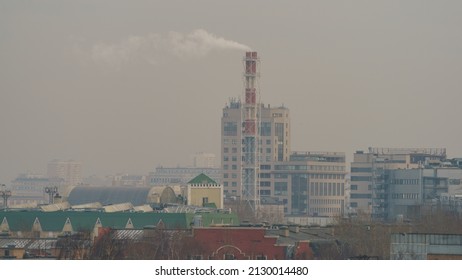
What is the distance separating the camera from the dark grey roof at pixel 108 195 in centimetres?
10775

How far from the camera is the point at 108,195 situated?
374 ft

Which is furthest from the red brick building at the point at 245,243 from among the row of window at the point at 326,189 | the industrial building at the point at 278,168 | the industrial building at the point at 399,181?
the row of window at the point at 326,189

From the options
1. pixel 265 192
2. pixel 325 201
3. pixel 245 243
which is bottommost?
pixel 245 243

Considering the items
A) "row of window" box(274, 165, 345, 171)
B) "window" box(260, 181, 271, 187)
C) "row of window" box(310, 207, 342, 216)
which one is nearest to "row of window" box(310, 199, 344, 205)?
"row of window" box(310, 207, 342, 216)

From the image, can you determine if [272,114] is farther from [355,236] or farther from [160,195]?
[355,236]

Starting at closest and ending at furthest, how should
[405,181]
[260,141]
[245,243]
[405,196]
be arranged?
[245,243] < [405,196] < [405,181] < [260,141]

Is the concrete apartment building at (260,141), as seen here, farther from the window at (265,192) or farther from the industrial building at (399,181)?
the industrial building at (399,181)

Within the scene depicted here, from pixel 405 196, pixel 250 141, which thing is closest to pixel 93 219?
pixel 405 196

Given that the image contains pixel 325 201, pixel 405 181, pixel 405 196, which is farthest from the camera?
pixel 325 201

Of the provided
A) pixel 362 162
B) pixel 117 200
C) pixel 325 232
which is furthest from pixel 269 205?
pixel 325 232

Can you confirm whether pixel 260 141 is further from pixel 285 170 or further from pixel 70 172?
pixel 70 172

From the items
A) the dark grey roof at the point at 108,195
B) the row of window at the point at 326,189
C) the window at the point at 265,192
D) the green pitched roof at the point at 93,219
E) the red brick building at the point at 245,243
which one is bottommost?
the red brick building at the point at 245,243

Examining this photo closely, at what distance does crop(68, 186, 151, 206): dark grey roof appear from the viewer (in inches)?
4242
